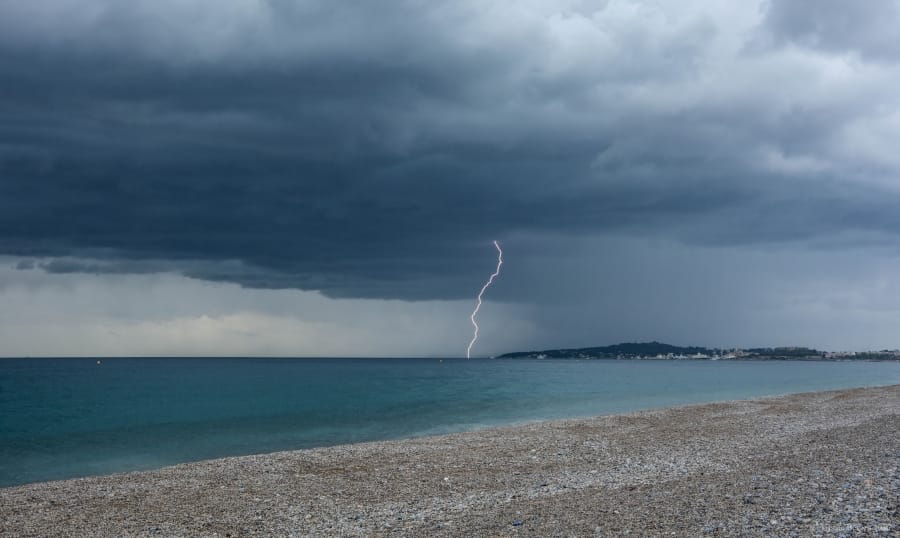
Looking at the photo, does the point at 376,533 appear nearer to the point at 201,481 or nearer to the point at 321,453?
the point at 201,481

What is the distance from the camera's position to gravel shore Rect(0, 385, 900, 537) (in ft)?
43.4

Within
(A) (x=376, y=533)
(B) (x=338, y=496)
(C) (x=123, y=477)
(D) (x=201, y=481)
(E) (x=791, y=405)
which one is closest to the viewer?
(A) (x=376, y=533)

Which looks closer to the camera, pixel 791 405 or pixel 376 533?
pixel 376 533

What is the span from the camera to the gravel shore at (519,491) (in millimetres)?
13219

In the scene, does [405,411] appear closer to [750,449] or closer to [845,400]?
[845,400]

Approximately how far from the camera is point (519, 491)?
17031 mm

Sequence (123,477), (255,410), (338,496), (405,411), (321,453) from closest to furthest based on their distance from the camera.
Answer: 1. (338,496)
2. (123,477)
3. (321,453)
4. (405,411)
5. (255,410)

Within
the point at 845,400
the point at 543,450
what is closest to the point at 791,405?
the point at 845,400

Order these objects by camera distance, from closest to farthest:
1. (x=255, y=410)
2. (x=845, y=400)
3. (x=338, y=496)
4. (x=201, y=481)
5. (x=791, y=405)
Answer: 1. (x=338, y=496)
2. (x=201, y=481)
3. (x=791, y=405)
4. (x=845, y=400)
5. (x=255, y=410)

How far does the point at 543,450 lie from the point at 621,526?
11010 millimetres

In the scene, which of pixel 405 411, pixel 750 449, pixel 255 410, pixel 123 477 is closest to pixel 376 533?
pixel 123 477

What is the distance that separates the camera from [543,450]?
23688 mm

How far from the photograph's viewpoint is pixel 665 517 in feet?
43.3

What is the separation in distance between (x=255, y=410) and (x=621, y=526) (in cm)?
5048
